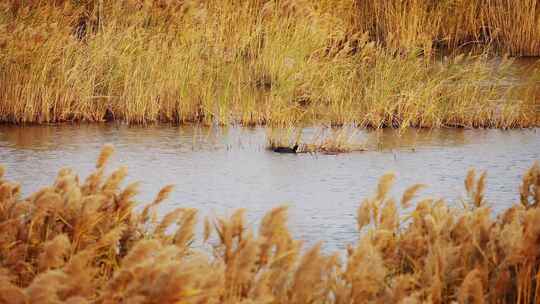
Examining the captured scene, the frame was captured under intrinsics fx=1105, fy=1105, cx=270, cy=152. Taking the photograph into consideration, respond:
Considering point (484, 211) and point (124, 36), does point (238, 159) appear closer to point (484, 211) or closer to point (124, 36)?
point (124, 36)

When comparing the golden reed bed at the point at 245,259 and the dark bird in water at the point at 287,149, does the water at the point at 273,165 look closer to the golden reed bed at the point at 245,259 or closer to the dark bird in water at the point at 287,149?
the dark bird in water at the point at 287,149

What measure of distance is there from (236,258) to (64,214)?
3.74ft

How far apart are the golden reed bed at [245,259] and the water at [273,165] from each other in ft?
4.15

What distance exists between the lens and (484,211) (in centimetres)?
398

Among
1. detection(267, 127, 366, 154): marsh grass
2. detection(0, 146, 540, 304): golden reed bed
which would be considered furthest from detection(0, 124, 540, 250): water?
detection(0, 146, 540, 304): golden reed bed

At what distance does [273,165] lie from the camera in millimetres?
7816

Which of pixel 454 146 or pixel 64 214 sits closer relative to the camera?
pixel 64 214

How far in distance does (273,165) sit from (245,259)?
15.4 ft

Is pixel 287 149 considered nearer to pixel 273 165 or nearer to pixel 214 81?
pixel 273 165

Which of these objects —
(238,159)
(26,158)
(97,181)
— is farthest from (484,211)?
Result: (26,158)

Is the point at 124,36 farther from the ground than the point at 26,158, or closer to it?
farther from the ground

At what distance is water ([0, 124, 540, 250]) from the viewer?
637 centimetres

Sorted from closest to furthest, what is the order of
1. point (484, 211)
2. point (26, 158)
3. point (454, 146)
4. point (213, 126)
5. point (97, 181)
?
point (484, 211) → point (97, 181) → point (26, 158) → point (454, 146) → point (213, 126)

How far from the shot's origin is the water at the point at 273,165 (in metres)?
6.37
